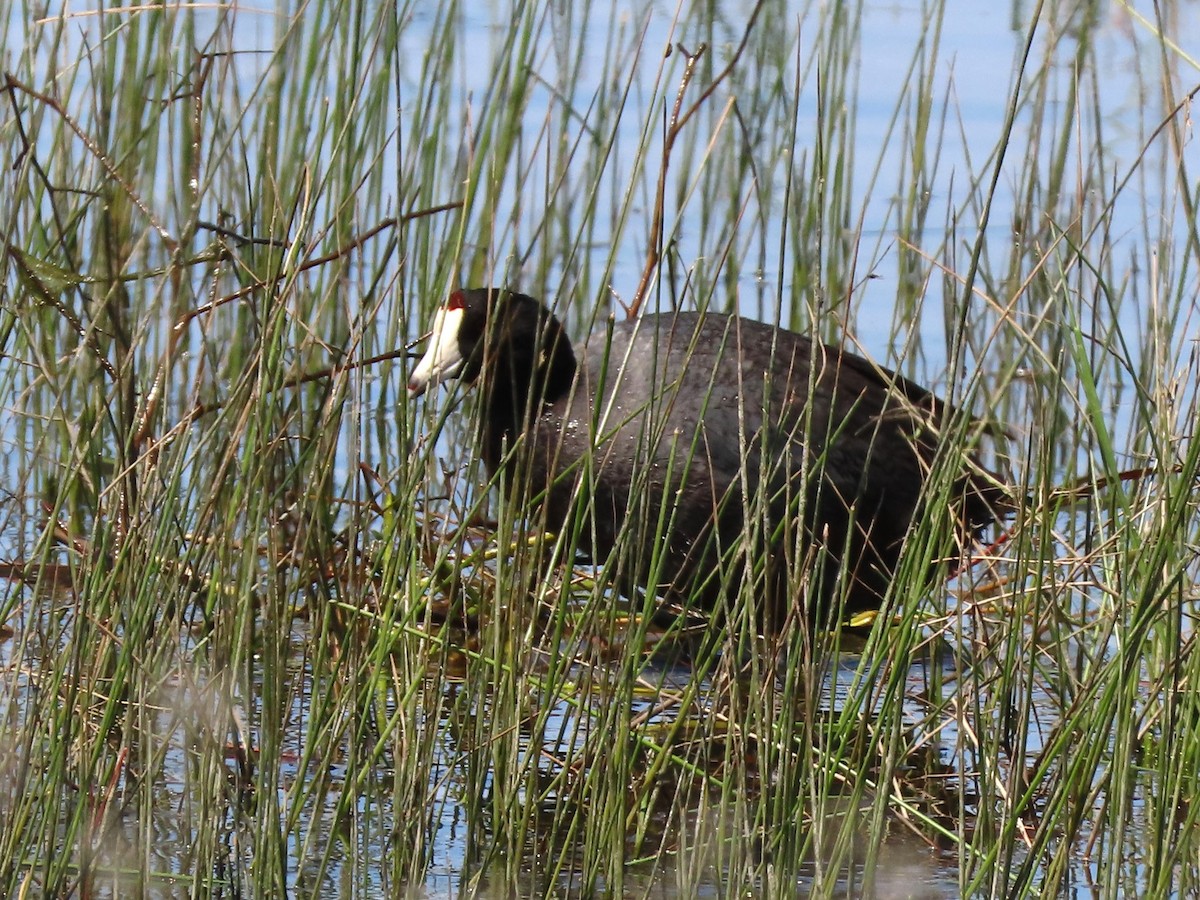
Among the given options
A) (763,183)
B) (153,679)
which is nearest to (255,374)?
(153,679)

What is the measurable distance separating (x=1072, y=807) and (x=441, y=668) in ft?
2.68

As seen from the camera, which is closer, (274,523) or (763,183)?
(274,523)

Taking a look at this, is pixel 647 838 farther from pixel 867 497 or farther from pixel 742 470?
pixel 867 497

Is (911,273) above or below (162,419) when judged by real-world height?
above

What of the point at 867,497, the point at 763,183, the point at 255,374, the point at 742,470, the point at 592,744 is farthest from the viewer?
the point at 867,497

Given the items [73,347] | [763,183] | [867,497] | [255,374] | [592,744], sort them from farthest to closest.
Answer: [867,497] → [763,183] → [73,347] → [592,744] → [255,374]

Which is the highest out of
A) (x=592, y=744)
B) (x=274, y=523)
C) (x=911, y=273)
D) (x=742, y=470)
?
(x=911, y=273)

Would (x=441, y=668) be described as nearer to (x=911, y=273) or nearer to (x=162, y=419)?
(x=162, y=419)

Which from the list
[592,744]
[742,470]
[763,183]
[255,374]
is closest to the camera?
[742,470]

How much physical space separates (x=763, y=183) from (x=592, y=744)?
4.76 ft

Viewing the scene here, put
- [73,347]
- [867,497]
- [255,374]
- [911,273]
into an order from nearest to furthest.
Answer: [255,374] → [73,347] → [867,497] → [911,273]

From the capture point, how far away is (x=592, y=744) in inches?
99.5

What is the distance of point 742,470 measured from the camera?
7.20 ft

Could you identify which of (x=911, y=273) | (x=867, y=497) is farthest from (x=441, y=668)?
(x=911, y=273)
